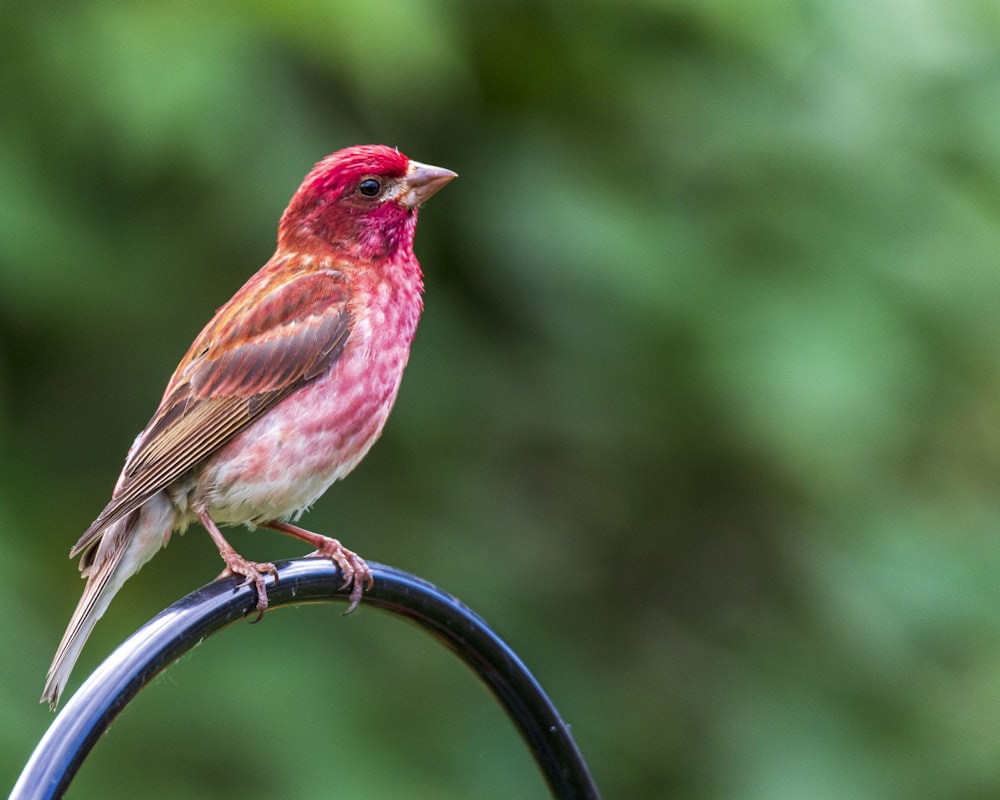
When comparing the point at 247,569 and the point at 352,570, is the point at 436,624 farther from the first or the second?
the point at 247,569

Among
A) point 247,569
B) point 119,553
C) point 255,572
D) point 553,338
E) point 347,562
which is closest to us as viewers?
point 255,572

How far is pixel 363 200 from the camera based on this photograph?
3744mm

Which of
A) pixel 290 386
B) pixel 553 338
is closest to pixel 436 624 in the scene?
pixel 290 386

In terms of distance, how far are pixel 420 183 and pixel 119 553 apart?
3.77 feet

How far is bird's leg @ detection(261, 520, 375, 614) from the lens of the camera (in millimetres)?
2889

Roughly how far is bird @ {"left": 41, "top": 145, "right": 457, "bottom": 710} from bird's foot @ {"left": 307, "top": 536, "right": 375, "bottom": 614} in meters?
0.02

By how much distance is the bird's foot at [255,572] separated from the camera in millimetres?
2692

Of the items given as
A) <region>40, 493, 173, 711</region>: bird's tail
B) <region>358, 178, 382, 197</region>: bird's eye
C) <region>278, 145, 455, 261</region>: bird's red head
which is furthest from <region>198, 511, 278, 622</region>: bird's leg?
<region>358, 178, 382, 197</region>: bird's eye

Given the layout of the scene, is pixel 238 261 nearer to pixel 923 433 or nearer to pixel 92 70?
pixel 92 70

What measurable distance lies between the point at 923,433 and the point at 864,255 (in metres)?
0.63

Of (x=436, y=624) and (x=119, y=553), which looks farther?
(x=119, y=553)

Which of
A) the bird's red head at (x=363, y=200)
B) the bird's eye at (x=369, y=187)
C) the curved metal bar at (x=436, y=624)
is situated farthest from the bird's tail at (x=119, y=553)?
the bird's eye at (x=369, y=187)

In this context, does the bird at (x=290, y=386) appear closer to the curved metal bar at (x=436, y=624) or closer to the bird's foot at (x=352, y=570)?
the bird's foot at (x=352, y=570)

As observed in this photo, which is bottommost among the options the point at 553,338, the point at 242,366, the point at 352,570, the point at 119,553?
the point at 119,553
